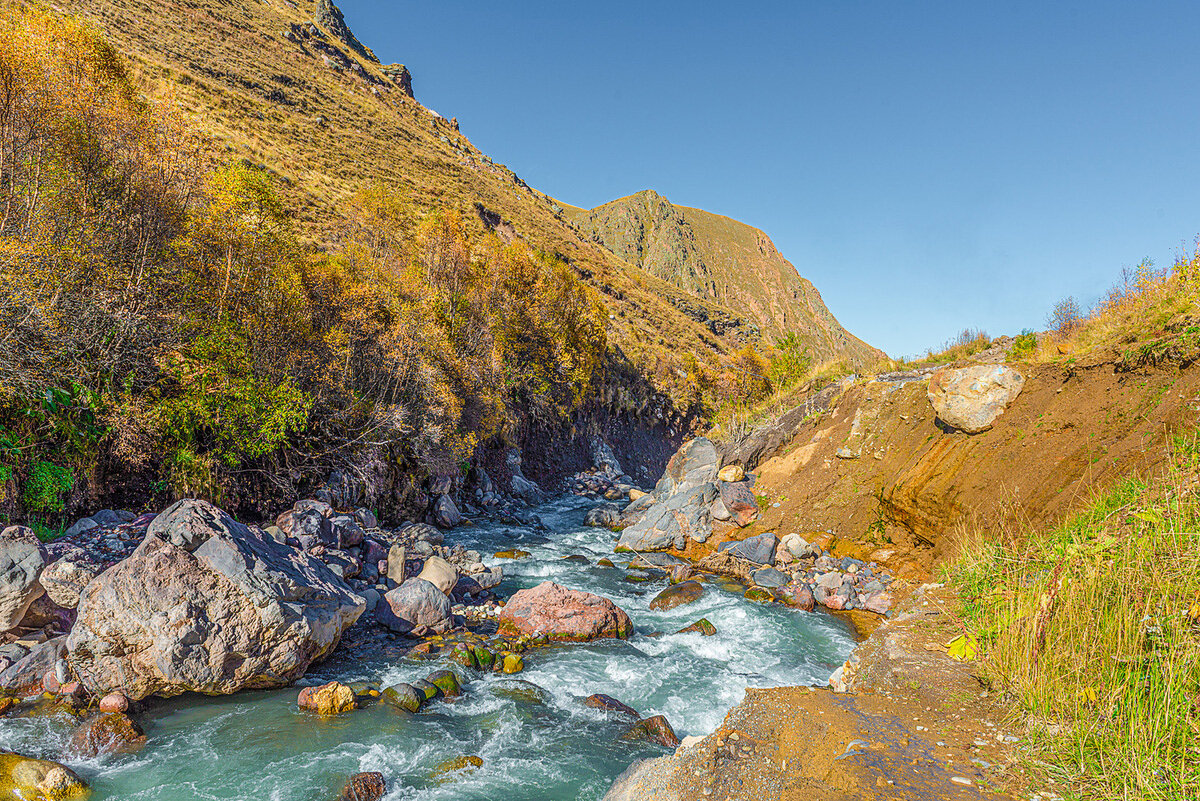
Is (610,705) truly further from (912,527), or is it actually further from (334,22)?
(334,22)

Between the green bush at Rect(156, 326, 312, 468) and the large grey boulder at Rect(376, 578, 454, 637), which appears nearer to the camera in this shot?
the large grey boulder at Rect(376, 578, 454, 637)

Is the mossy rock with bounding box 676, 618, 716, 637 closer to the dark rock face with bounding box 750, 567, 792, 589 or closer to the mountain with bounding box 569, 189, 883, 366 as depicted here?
the dark rock face with bounding box 750, 567, 792, 589

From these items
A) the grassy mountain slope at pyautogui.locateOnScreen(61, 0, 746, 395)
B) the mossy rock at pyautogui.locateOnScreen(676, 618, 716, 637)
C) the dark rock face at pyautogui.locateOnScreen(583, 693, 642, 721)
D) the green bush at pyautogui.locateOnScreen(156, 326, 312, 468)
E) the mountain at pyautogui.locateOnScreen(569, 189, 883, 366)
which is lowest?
the dark rock face at pyautogui.locateOnScreen(583, 693, 642, 721)

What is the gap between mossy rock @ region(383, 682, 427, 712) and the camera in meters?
7.04

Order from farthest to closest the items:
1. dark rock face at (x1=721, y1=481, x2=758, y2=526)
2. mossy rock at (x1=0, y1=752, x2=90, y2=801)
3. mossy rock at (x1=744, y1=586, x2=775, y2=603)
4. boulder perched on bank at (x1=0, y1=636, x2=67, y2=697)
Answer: dark rock face at (x1=721, y1=481, x2=758, y2=526)
mossy rock at (x1=744, y1=586, x2=775, y2=603)
boulder perched on bank at (x1=0, y1=636, x2=67, y2=697)
mossy rock at (x1=0, y1=752, x2=90, y2=801)

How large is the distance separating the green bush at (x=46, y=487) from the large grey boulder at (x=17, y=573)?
2105 mm

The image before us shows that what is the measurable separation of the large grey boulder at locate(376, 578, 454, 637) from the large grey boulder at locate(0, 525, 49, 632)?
15.3 ft

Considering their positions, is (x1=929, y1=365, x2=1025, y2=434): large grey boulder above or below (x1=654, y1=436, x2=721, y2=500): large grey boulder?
above

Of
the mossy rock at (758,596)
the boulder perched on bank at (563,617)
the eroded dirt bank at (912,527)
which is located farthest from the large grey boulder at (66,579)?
the mossy rock at (758,596)

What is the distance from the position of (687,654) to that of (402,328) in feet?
45.8

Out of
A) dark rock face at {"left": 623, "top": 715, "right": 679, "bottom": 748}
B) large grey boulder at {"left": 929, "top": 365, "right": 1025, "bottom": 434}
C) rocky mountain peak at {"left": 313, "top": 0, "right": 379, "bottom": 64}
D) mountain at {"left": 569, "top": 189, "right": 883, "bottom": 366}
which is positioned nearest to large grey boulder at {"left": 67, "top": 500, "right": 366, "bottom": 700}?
dark rock face at {"left": 623, "top": 715, "right": 679, "bottom": 748}

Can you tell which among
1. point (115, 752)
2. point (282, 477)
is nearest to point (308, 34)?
point (282, 477)

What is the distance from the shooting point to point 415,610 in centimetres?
959

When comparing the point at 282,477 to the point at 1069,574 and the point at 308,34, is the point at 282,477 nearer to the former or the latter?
the point at 1069,574
